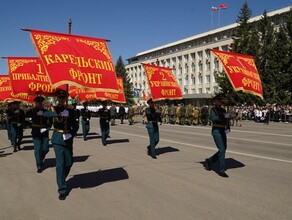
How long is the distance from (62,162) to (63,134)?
19.4 inches

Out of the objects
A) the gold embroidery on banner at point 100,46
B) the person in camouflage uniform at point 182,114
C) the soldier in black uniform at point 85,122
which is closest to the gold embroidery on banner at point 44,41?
the gold embroidery on banner at point 100,46

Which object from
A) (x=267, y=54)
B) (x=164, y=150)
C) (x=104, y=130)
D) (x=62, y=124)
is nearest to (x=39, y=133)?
(x=62, y=124)

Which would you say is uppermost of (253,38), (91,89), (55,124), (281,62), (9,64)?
(253,38)

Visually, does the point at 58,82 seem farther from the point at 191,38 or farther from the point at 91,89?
the point at 191,38

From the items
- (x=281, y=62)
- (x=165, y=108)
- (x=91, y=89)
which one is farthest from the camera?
(x=281, y=62)

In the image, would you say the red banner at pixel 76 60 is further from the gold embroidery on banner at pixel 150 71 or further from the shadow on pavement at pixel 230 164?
the gold embroidery on banner at pixel 150 71

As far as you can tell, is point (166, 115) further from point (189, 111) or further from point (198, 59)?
point (198, 59)

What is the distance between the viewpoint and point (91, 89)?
6.95 m

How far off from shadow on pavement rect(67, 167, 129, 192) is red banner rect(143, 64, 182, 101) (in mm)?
3880

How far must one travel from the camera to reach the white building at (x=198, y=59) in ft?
227

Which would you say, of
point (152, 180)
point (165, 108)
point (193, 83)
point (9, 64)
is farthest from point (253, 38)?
point (152, 180)

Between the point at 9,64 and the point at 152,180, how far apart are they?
7.47 metres

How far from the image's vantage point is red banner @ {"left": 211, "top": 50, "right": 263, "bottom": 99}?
956 cm

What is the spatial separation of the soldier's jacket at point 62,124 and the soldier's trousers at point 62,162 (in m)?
0.10
